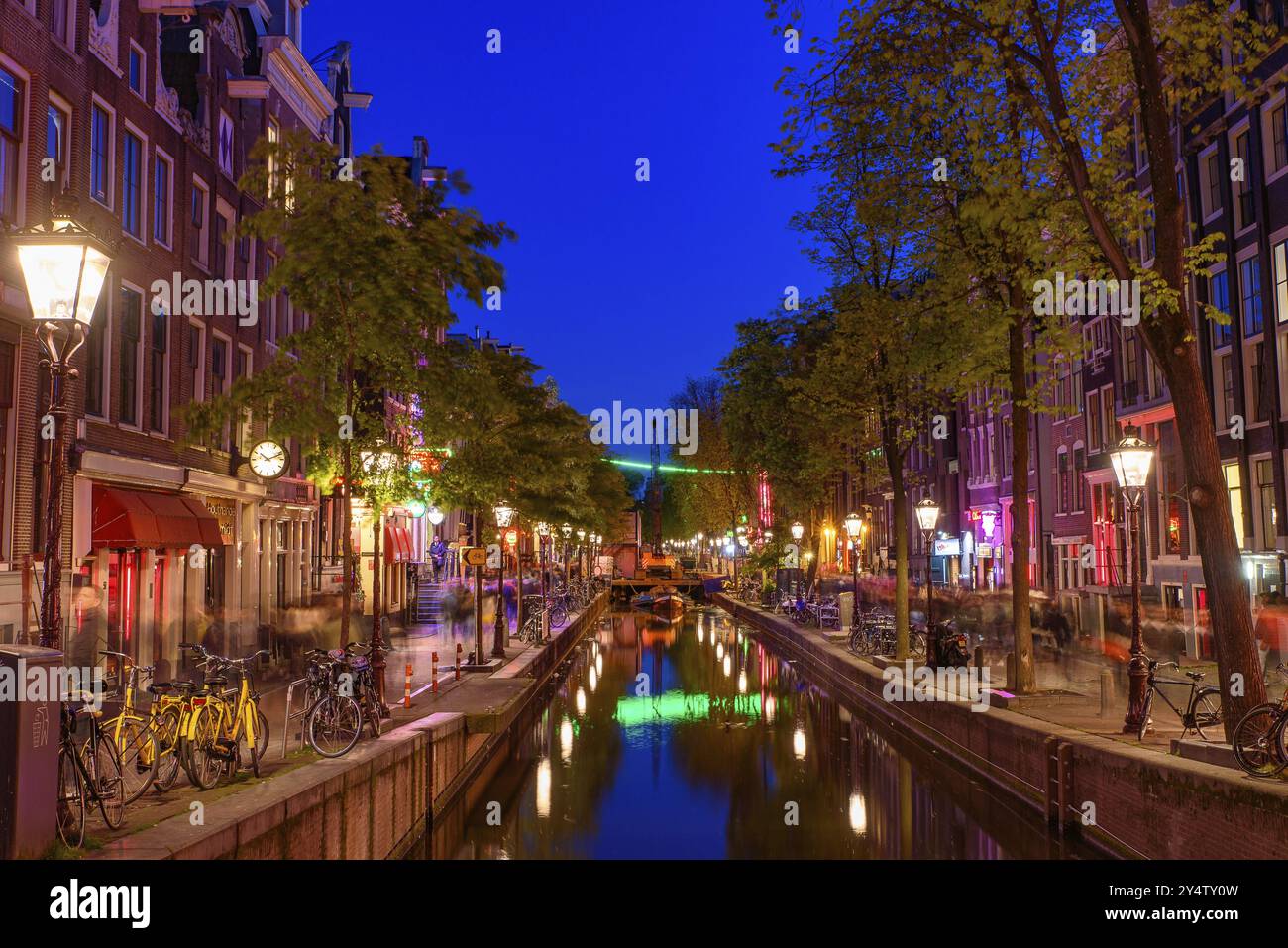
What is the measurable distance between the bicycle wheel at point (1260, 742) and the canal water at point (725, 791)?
3119mm

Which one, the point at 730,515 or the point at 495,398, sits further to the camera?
the point at 730,515

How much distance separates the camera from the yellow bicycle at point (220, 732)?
11.4 meters

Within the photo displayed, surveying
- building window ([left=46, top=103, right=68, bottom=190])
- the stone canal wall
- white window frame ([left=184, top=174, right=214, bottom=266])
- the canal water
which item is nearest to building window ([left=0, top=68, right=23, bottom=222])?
building window ([left=46, top=103, right=68, bottom=190])

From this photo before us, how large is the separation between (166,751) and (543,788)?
8.47 meters

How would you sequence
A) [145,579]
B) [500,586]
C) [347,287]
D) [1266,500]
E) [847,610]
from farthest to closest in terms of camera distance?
[847,610], [500,586], [1266,500], [145,579], [347,287]

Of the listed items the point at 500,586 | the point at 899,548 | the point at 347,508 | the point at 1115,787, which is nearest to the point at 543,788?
the point at 347,508

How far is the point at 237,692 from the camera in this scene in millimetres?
13008

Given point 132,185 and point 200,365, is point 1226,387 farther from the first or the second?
point 132,185

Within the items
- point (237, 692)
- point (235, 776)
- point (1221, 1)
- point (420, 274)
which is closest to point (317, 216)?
point (420, 274)

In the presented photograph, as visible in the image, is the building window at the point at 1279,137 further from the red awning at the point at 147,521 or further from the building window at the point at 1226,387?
the red awning at the point at 147,521

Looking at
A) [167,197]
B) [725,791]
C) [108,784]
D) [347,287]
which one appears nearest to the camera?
[108,784]

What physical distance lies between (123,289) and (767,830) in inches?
628

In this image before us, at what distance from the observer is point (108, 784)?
941cm

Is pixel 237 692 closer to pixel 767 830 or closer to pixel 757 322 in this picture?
pixel 767 830
